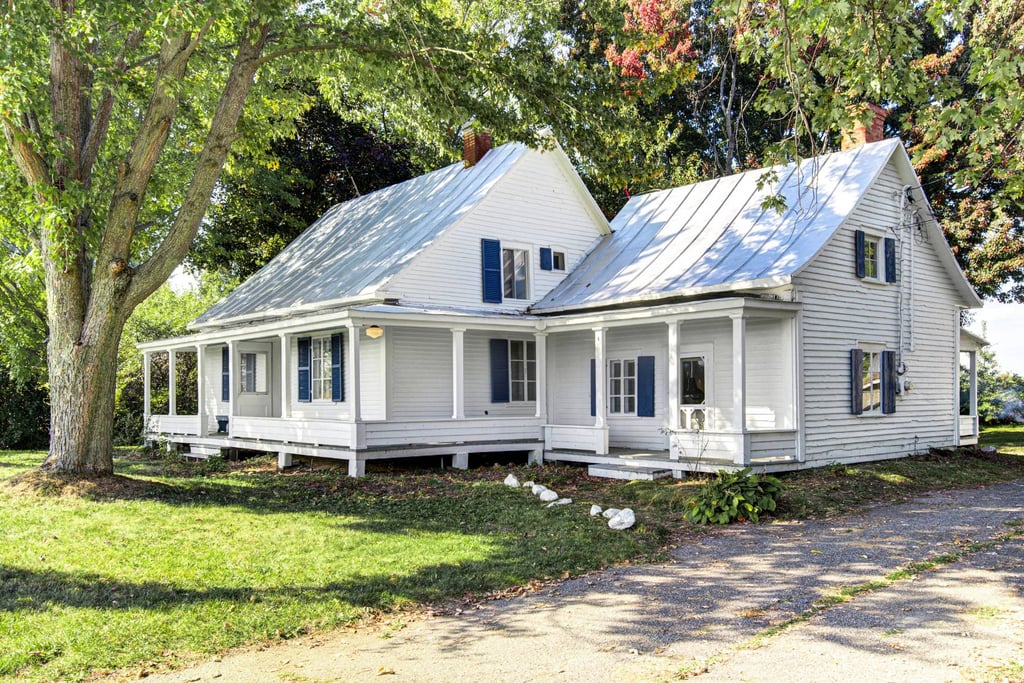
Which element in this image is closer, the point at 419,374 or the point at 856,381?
the point at 856,381

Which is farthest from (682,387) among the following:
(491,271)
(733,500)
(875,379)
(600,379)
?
(733,500)

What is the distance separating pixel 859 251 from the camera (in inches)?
617

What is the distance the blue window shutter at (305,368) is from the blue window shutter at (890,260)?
1179 centimetres

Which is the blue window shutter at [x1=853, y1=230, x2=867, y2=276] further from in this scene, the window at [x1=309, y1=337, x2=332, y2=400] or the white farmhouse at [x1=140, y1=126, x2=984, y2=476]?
the window at [x1=309, y1=337, x2=332, y2=400]

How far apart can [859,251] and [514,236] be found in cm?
693

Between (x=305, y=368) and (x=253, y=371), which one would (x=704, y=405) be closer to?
(x=305, y=368)

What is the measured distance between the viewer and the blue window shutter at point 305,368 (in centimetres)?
1833

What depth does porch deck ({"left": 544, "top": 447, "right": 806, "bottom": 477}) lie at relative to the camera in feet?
43.3

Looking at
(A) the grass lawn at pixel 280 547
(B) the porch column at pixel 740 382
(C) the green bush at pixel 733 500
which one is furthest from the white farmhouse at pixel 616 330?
(C) the green bush at pixel 733 500

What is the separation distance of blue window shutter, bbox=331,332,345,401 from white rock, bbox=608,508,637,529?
8.72 m

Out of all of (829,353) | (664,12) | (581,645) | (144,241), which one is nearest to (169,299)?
(144,241)

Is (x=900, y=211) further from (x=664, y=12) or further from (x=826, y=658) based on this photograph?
(x=826, y=658)

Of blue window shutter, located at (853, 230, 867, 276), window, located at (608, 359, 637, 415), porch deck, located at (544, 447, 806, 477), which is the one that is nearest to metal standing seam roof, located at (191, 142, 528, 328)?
window, located at (608, 359, 637, 415)

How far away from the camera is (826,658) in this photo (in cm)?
540
